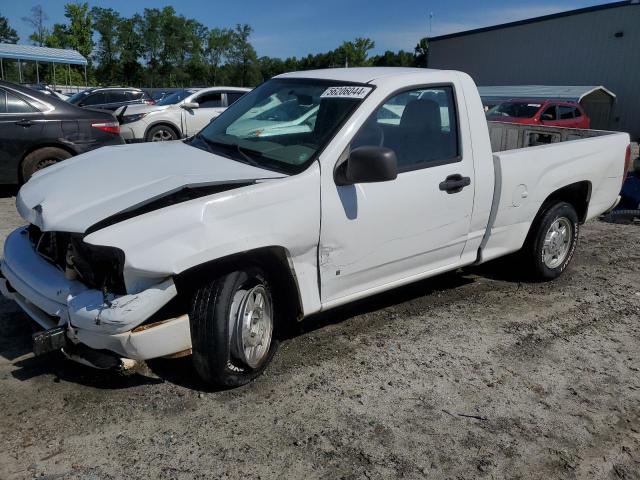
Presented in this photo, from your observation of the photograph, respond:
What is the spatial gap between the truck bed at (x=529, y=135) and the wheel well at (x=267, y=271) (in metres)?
3.47

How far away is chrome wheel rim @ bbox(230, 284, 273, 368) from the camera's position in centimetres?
316

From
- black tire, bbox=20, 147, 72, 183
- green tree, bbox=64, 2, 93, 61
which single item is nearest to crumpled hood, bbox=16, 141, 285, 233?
black tire, bbox=20, 147, 72, 183

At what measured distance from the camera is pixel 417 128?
400 centimetres

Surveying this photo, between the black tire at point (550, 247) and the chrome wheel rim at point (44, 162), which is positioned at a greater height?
the chrome wheel rim at point (44, 162)

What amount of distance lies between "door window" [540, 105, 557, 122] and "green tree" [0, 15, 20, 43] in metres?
81.7

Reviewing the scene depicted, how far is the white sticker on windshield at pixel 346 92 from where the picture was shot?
147 inches

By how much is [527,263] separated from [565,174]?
86 centimetres

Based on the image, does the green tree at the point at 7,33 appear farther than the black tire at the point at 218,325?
Yes

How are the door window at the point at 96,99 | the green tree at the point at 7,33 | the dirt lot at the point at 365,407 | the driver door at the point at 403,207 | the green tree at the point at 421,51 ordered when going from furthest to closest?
1. the green tree at the point at 7,33
2. the green tree at the point at 421,51
3. the door window at the point at 96,99
4. the driver door at the point at 403,207
5. the dirt lot at the point at 365,407

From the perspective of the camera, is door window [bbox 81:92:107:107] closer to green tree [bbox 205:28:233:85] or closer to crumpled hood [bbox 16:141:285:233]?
crumpled hood [bbox 16:141:285:233]

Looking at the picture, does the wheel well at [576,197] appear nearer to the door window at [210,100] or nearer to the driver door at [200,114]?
the driver door at [200,114]

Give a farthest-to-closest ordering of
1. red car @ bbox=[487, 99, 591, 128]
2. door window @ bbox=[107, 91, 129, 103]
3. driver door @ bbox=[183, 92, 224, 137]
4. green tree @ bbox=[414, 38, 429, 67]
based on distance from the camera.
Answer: green tree @ bbox=[414, 38, 429, 67]
door window @ bbox=[107, 91, 129, 103]
red car @ bbox=[487, 99, 591, 128]
driver door @ bbox=[183, 92, 224, 137]

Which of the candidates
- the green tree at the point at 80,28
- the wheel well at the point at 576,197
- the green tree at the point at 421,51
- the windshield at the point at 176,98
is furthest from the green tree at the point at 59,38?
the wheel well at the point at 576,197

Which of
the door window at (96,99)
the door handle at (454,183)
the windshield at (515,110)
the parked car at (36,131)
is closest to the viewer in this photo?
the door handle at (454,183)
